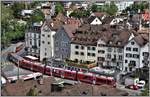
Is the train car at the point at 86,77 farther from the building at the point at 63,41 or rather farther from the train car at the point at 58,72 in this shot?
the building at the point at 63,41

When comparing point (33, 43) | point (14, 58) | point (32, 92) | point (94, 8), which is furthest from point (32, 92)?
point (94, 8)

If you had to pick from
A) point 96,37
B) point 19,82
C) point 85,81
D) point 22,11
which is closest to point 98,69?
point 85,81

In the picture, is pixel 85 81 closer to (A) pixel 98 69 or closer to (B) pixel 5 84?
(A) pixel 98 69

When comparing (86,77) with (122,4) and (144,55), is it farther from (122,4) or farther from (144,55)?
(122,4)

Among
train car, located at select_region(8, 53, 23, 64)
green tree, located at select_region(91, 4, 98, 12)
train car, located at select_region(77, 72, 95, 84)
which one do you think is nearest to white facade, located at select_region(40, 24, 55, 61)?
train car, located at select_region(8, 53, 23, 64)

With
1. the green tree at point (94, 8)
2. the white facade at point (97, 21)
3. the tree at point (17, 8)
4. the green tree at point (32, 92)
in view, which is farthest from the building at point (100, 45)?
the tree at point (17, 8)

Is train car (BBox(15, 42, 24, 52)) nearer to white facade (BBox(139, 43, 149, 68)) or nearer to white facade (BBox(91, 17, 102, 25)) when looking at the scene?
white facade (BBox(91, 17, 102, 25))
